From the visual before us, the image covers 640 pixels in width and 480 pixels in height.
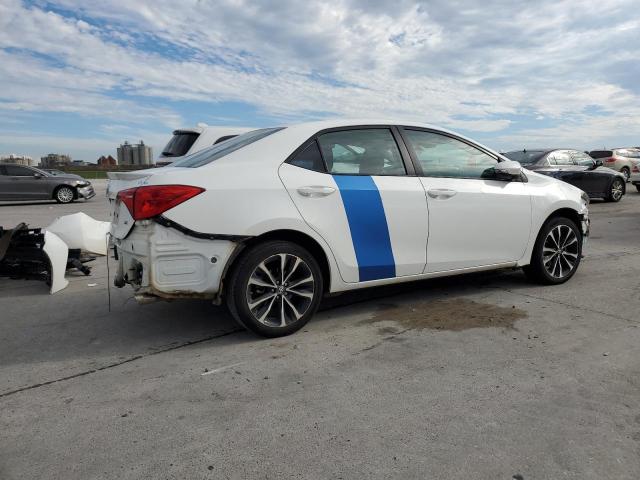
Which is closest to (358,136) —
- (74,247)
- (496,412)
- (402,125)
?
(402,125)

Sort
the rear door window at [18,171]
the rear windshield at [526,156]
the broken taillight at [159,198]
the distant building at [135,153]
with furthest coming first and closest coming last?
1. the distant building at [135,153]
2. the rear door window at [18,171]
3. the rear windshield at [526,156]
4. the broken taillight at [159,198]

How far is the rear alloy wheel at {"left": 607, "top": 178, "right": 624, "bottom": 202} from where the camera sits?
49.9ft

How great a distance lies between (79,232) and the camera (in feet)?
22.8

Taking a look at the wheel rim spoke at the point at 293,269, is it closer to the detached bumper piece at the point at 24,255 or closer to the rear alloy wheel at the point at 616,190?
the detached bumper piece at the point at 24,255

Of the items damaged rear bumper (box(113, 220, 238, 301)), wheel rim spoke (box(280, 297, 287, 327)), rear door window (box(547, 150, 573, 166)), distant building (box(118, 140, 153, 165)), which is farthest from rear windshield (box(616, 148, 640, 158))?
distant building (box(118, 140, 153, 165))

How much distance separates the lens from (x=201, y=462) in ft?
7.79

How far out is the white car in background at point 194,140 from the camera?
915cm

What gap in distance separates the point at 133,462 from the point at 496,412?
1801 millimetres

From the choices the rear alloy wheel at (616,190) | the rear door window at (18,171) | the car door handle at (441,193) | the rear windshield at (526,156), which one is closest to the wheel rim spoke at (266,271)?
the car door handle at (441,193)

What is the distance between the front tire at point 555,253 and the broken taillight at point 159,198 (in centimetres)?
343

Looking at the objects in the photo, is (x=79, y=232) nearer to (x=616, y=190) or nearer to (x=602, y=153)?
(x=616, y=190)

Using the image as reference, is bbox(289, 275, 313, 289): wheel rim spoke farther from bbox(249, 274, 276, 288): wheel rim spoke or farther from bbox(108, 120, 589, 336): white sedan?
bbox(249, 274, 276, 288): wheel rim spoke

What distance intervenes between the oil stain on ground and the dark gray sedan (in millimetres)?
16243

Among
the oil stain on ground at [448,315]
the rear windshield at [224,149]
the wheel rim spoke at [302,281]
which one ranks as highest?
the rear windshield at [224,149]
